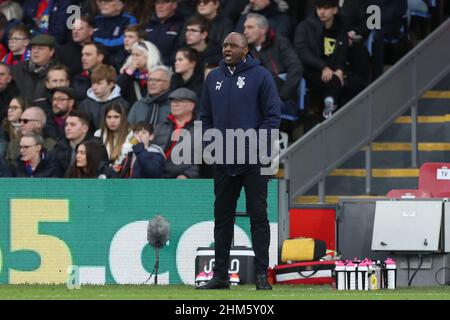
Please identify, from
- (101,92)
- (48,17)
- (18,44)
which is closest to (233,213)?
(101,92)

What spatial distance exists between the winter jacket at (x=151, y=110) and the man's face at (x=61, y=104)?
80 centimetres

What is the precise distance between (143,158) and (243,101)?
469 centimetres

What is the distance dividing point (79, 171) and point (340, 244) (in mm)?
3242

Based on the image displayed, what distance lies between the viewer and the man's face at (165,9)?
19859 mm

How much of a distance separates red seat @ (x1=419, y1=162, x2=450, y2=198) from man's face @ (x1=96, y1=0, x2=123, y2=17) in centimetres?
527

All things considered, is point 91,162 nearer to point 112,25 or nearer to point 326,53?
point 112,25

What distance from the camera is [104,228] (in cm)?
1573

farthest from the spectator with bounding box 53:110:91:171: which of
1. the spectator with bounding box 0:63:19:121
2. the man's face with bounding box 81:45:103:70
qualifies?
the spectator with bounding box 0:63:19:121

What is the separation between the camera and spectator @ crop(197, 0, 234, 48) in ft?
63.3

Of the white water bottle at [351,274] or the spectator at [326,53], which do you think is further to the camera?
the spectator at [326,53]

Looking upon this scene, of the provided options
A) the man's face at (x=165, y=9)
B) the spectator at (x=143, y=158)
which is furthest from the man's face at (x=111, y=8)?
the spectator at (x=143, y=158)

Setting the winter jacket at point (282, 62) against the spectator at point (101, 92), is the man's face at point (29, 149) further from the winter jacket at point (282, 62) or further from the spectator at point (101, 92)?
the winter jacket at point (282, 62)

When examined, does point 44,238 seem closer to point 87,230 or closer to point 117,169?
point 87,230
